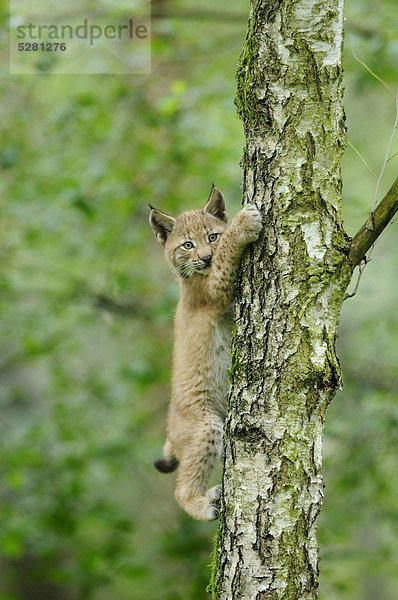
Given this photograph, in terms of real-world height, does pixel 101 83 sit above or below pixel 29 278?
above

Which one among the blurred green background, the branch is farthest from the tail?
the branch

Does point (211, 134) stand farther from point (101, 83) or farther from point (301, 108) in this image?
point (301, 108)

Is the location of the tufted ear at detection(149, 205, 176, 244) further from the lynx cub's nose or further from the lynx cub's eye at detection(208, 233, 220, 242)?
the lynx cub's nose

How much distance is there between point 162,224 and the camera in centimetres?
478

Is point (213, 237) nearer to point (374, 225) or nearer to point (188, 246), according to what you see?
point (188, 246)

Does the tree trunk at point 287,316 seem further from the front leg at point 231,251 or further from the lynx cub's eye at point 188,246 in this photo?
the lynx cub's eye at point 188,246

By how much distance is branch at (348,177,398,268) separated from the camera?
268 centimetres

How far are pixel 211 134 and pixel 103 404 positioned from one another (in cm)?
329

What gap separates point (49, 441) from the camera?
7637 millimetres

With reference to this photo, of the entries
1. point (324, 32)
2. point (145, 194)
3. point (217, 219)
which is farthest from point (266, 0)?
point (145, 194)
